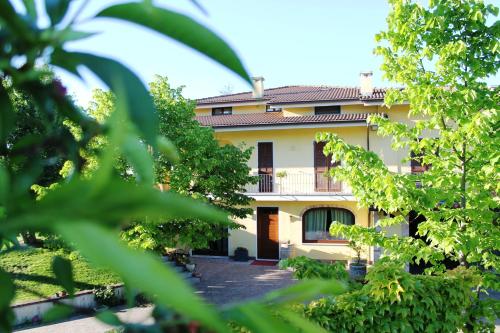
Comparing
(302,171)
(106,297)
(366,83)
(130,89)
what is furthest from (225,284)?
(130,89)

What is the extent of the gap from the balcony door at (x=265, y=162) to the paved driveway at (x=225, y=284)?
3454mm

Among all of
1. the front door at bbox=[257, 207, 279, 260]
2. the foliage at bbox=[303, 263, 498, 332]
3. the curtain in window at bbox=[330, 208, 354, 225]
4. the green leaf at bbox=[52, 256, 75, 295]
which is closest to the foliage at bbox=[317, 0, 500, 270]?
the foliage at bbox=[303, 263, 498, 332]

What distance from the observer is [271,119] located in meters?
18.0

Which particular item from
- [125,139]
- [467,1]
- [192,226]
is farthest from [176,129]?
[125,139]

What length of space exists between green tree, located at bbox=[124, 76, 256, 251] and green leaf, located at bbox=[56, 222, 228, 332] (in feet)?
32.8

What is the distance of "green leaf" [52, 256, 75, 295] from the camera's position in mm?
693

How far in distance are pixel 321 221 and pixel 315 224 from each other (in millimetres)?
276

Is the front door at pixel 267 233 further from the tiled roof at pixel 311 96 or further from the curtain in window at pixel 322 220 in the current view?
the tiled roof at pixel 311 96

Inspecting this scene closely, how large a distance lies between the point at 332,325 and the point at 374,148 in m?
12.3

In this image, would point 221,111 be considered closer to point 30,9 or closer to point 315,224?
point 315,224

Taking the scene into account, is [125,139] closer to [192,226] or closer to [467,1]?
[467,1]

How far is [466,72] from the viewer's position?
249 inches

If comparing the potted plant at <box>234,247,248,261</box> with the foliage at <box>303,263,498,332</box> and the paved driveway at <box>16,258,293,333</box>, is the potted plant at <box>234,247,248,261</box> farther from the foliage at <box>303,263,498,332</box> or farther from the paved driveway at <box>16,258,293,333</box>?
the foliage at <box>303,263,498,332</box>

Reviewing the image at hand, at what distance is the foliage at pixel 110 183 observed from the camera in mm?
286
